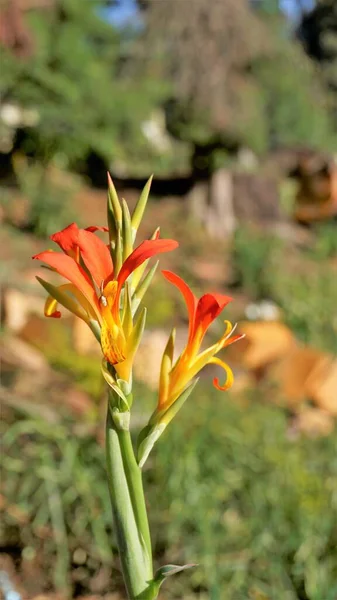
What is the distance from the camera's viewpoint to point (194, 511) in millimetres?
2770

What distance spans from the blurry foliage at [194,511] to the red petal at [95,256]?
1638mm

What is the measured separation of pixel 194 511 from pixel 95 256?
6.43ft

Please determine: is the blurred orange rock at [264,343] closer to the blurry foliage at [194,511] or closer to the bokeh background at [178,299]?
the bokeh background at [178,299]

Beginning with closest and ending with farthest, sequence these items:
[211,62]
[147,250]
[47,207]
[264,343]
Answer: [147,250], [264,343], [47,207], [211,62]

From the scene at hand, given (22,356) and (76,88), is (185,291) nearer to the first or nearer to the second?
(22,356)

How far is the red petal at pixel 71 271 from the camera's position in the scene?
95 centimetres

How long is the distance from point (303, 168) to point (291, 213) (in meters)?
1.15

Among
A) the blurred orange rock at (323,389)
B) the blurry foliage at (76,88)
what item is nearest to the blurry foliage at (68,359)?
the blurred orange rock at (323,389)

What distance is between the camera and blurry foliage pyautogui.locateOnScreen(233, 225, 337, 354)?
699 centimetres

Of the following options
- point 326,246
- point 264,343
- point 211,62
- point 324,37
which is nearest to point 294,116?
point 324,37

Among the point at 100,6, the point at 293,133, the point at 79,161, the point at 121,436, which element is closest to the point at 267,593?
the point at 121,436

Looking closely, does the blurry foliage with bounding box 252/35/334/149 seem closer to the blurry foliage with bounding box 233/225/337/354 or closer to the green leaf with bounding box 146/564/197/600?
the blurry foliage with bounding box 233/225/337/354

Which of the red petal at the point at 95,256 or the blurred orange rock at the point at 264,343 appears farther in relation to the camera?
the blurred orange rock at the point at 264,343

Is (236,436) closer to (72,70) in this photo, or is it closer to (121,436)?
(121,436)
